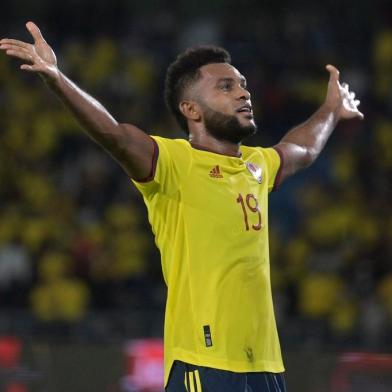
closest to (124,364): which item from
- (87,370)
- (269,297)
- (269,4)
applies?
(87,370)

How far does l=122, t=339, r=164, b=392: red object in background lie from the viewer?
7.91 metres

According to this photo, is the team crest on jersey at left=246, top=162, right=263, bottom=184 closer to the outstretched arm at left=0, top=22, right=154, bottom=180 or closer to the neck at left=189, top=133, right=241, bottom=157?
the neck at left=189, top=133, right=241, bottom=157

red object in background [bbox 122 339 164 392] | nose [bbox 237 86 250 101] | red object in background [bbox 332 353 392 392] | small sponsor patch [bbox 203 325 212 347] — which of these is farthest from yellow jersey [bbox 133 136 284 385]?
red object in background [bbox 122 339 164 392]

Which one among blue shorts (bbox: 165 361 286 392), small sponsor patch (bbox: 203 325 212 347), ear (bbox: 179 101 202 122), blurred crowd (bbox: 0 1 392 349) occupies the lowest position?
blue shorts (bbox: 165 361 286 392)

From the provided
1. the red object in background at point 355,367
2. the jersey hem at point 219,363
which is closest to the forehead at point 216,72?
the jersey hem at point 219,363

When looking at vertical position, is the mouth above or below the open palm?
below

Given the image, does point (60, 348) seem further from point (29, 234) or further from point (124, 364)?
point (29, 234)

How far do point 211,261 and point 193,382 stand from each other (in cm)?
46

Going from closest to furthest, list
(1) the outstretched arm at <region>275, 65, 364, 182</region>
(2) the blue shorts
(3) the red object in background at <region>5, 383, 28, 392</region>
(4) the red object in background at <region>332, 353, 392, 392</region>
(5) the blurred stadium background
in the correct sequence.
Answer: (2) the blue shorts, (1) the outstretched arm at <region>275, 65, 364, 182</region>, (4) the red object in background at <region>332, 353, 392, 392</region>, (3) the red object in background at <region>5, 383, 28, 392</region>, (5) the blurred stadium background

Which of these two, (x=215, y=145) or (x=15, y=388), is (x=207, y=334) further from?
(x=15, y=388)

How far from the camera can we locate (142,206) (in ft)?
Result: 38.4

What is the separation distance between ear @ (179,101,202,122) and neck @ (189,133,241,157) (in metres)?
0.08

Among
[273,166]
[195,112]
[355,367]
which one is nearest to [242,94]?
[195,112]

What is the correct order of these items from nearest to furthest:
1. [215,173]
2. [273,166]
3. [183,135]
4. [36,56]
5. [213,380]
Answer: [36,56] → [213,380] → [215,173] → [273,166] → [183,135]
